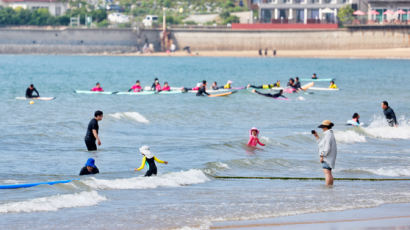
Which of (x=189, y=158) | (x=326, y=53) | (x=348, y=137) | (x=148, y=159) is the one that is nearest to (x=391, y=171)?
(x=189, y=158)

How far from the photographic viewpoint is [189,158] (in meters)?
23.1

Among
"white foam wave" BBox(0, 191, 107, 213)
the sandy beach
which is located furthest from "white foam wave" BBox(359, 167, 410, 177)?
the sandy beach

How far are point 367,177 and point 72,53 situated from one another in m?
121

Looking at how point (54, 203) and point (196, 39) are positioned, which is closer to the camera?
point (54, 203)

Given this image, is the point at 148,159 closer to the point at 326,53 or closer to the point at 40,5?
the point at 326,53

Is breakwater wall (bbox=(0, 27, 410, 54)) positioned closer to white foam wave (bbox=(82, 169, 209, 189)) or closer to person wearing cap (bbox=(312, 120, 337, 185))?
white foam wave (bbox=(82, 169, 209, 189))

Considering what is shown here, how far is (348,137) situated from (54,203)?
1576 centimetres

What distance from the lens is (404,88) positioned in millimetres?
61500

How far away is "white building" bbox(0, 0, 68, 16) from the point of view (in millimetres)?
141000

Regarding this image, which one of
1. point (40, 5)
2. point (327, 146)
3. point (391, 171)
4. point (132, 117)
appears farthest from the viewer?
point (40, 5)

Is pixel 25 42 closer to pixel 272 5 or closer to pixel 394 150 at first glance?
pixel 272 5

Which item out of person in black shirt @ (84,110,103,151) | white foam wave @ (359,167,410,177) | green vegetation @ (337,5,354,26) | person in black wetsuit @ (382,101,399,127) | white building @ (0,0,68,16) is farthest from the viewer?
white building @ (0,0,68,16)

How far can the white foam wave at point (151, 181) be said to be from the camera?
1733 centimetres

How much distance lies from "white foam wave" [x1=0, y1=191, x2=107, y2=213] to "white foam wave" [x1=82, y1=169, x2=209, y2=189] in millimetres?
1177
